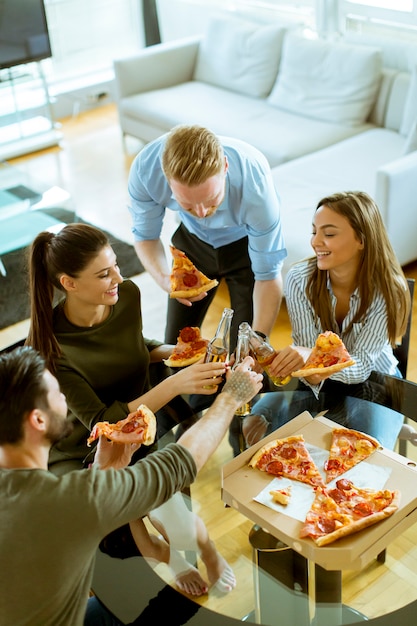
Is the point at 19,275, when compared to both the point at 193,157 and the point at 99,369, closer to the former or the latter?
A: the point at 99,369

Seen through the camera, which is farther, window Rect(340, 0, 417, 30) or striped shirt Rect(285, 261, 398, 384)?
window Rect(340, 0, 417, 30)

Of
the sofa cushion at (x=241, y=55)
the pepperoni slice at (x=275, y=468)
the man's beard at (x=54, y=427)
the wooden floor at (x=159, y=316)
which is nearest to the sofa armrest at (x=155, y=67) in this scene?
the sofa cushion at (x=241, y=55)

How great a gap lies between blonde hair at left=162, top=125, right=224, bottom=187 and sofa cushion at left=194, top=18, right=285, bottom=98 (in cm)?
334

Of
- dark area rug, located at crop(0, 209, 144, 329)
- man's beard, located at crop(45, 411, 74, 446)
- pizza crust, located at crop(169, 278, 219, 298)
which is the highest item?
man's beard, located at crop(45, 411, 74, 446)

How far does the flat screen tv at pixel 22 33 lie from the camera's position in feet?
19.9

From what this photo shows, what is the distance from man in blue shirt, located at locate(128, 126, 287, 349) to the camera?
2402mm

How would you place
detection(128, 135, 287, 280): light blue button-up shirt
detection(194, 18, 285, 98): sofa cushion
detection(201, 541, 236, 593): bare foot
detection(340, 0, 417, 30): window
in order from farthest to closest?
detection(194, 18, 285, 98): sofa cushion → detection(340, 0, 417, 30): window → detection(128, 135, 287, 280): light blue button-up shirt → detection(201, 541, 236, 593): bare foot

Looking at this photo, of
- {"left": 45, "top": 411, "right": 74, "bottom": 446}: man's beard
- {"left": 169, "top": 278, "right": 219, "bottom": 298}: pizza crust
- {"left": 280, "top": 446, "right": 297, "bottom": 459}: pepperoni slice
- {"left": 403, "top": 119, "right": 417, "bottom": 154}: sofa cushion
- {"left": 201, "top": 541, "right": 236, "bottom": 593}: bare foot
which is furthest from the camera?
{"left": 403, "top": 119, "right": 417, "bottom": 154}: sofa cushion

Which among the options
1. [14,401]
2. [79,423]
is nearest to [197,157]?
[79,423]

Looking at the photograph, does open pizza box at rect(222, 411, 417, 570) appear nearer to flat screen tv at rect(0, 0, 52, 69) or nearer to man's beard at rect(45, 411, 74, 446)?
man's beard at rect(45, 411, 74, 446)

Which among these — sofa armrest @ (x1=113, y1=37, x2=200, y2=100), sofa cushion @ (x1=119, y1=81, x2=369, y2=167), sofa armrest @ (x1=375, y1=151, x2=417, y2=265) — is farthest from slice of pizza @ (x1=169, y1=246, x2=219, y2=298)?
sofa armrest @ (x1=113, y1=37, x2=200, y2=100)

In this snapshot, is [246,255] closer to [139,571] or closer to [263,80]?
[139,571]

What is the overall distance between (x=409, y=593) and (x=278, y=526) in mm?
319

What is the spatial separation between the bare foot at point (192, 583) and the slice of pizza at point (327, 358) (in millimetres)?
705
